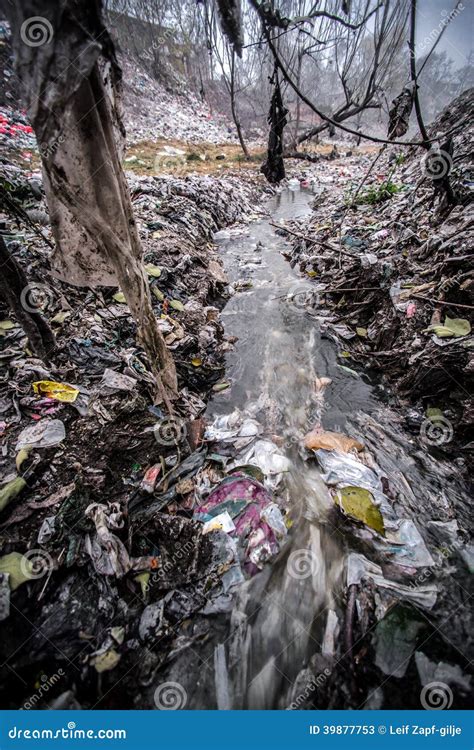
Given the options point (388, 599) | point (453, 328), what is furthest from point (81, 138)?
point (453, 328)

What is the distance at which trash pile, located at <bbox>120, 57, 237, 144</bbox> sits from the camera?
43.3 ft

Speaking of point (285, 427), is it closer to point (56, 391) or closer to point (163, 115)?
point (56, 391)

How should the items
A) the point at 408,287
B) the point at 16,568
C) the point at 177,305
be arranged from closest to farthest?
the point at 16,568, the point at 408,287, the point at 177,305

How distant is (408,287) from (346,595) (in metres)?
2.86

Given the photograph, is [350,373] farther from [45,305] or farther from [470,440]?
[45,305]

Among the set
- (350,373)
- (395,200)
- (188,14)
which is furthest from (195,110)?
(350,373)

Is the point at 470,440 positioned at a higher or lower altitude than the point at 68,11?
lower

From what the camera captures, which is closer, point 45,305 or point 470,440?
point 470,440

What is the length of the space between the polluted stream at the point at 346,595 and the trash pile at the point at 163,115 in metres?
13.6

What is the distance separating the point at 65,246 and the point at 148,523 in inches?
62.3

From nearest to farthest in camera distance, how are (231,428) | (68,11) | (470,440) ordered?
(68,11) → (470,440) → (231,428)

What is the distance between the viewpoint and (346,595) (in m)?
1.58

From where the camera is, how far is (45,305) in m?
2.88
